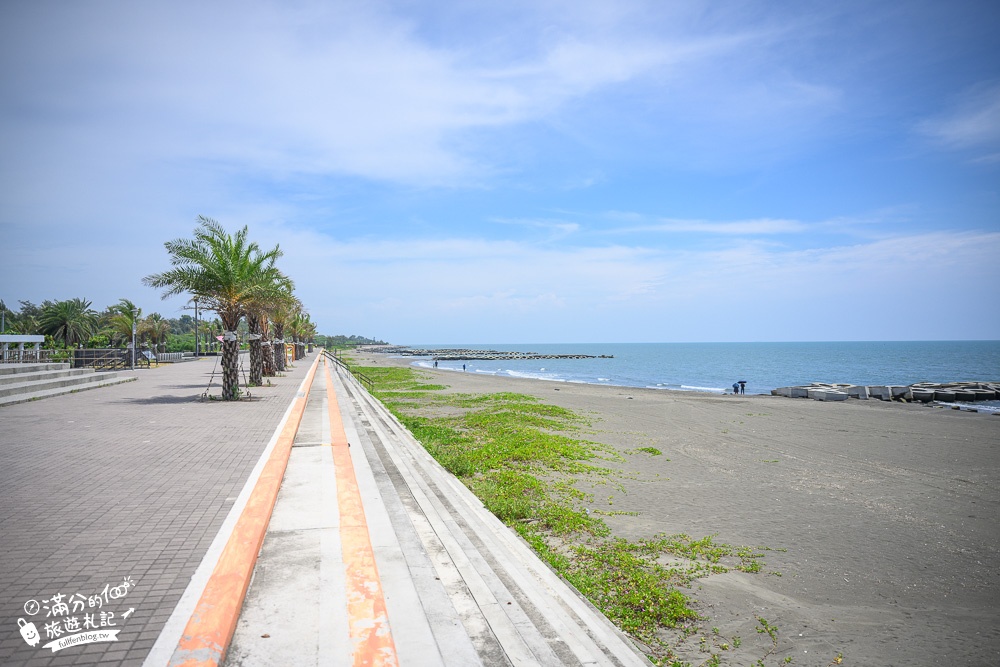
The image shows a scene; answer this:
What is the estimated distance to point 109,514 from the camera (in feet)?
19.2

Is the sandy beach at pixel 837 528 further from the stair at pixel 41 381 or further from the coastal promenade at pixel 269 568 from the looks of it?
the stair at pixel 41 381

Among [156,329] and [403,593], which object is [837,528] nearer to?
[403,593]

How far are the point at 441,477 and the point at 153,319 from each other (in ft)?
219

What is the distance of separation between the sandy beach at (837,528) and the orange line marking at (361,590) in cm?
234

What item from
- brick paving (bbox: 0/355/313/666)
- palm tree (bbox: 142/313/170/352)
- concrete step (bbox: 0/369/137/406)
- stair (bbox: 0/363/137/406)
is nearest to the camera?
brick paving (bbox: 0/355/313/666)

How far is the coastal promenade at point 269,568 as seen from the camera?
136 inches

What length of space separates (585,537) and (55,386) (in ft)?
67.7

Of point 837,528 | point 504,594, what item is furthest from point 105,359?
point 837,528

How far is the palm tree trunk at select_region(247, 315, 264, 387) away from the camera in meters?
25.0

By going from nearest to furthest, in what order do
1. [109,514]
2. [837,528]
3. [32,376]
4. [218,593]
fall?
[218,593], [109,514], [837,528], [32,376]

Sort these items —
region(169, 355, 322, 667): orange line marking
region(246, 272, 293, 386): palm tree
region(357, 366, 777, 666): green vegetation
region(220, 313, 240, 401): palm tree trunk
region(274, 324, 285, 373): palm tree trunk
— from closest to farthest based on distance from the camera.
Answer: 1. region(169, 355, 322, 667): orange line marking
2. region(357, 366, 777, 666): green vegetation
3. region(220, 313, 240, 401): palm tree trunk
4. region(246, 272, 293, 386): palm tree
5. region(274, 324, 285, 373): palm tree trunk

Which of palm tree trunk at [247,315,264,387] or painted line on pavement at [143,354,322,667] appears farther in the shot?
palm tree trunk at [247,315,264,387]

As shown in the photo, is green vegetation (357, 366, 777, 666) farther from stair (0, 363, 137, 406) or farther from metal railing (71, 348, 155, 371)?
metal railing (71, 348, 155, 371)

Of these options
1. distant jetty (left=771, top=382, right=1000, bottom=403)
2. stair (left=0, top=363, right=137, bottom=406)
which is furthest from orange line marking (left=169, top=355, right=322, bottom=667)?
distant jetty (left=771, top=382, right=1000, bottom=403)
